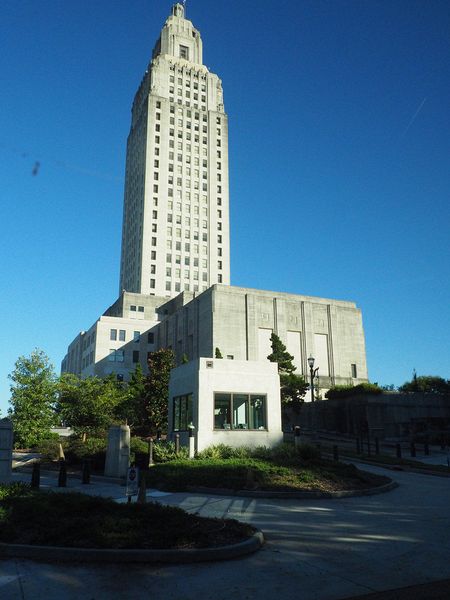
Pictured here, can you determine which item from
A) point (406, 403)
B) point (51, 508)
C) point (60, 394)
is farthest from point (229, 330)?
point (51, 508)

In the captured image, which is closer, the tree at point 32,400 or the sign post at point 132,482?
the sign post at point 132,482

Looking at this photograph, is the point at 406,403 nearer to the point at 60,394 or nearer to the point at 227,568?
the point at 60,394

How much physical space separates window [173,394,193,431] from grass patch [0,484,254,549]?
1718 centimetres

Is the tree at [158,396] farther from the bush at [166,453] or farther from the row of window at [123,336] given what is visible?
the row of window at [123,336]

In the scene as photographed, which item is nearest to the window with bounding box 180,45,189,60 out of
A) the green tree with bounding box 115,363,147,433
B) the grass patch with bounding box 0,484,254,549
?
the green tree with bounding box 115,363,147,433

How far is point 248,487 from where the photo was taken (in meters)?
16.3

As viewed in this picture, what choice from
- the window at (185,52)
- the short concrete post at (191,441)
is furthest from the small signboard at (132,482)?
the window at (185,52)

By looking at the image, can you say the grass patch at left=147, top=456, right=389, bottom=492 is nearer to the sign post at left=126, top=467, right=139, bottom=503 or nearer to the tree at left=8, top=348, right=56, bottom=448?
the sign post at left=126, top=467, right=139, bottom=503

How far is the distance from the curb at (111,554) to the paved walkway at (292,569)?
178mm

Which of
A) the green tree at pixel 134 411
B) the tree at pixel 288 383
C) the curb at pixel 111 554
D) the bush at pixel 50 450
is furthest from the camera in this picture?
Answer: the tree at pixel 288 383

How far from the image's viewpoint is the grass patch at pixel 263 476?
54.3 feet

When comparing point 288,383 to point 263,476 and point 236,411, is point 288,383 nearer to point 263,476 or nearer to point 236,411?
point 236,411

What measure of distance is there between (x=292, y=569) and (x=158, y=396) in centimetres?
Answer: 4468

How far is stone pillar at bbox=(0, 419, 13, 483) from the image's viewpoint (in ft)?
55.3
